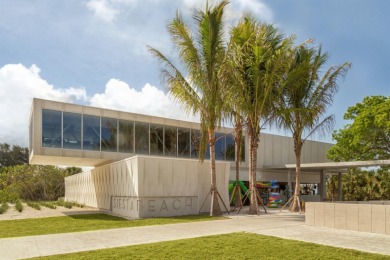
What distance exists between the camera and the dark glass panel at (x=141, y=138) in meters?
27.8

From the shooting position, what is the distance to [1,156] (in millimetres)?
72875

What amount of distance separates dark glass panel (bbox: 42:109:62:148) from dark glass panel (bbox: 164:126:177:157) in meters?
8.28

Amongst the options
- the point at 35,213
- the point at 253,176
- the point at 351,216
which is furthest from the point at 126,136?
the point at 351,216

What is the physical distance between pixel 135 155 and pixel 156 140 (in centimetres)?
356

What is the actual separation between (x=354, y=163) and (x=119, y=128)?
15.9 meters

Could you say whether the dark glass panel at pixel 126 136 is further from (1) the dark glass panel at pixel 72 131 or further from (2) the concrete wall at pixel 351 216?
(2) the concrete wall at pixel 351 216

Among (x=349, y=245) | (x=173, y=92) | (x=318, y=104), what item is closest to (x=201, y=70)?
(x=173, y=92)

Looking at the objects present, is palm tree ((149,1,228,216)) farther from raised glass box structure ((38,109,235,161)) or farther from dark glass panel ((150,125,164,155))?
dark glass panel ((150,125,164,155))

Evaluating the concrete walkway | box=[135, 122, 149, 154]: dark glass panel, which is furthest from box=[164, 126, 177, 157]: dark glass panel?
the concrete walkway

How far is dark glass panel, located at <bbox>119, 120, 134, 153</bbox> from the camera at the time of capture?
88.3 ft

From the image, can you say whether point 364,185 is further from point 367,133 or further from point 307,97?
point 307,97

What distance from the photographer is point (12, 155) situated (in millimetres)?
73188

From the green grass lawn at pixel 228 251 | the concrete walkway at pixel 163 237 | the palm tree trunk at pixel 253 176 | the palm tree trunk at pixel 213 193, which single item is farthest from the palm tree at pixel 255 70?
the green grass lawn at pixel 228 251

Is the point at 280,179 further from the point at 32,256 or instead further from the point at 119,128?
the point at 32,256
